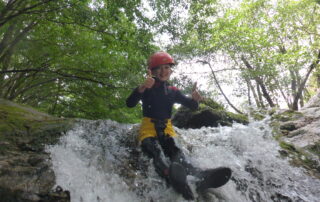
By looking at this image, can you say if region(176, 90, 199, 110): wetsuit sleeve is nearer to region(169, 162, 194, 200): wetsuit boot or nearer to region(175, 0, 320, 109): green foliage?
region(169, 162, 194, 200): wetsuit boot

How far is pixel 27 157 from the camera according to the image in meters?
3.13

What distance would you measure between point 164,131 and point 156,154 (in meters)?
0.50

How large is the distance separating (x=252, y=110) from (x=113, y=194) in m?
7.03

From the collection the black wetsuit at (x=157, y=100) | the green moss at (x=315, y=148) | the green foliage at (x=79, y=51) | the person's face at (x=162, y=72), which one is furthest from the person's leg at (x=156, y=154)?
the green moss at (x=315, y=148)

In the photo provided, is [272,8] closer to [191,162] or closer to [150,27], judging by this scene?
[150,27]

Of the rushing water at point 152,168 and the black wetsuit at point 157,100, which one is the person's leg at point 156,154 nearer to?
the rushing water at point 152,168

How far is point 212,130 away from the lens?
6.38 meters

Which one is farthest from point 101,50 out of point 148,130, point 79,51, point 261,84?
point 261,84

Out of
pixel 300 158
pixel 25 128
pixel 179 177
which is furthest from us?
pixel 300 158

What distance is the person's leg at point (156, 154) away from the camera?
308 cm

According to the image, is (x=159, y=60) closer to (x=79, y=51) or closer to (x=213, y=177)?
(x=213, y=177)

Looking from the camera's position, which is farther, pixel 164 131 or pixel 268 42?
pixel 268 42

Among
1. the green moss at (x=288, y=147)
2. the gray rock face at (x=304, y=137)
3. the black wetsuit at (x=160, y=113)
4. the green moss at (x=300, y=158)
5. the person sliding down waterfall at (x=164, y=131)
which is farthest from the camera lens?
the green moss at (x=288, y=147)

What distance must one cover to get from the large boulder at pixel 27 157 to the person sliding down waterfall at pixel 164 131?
118 cm
